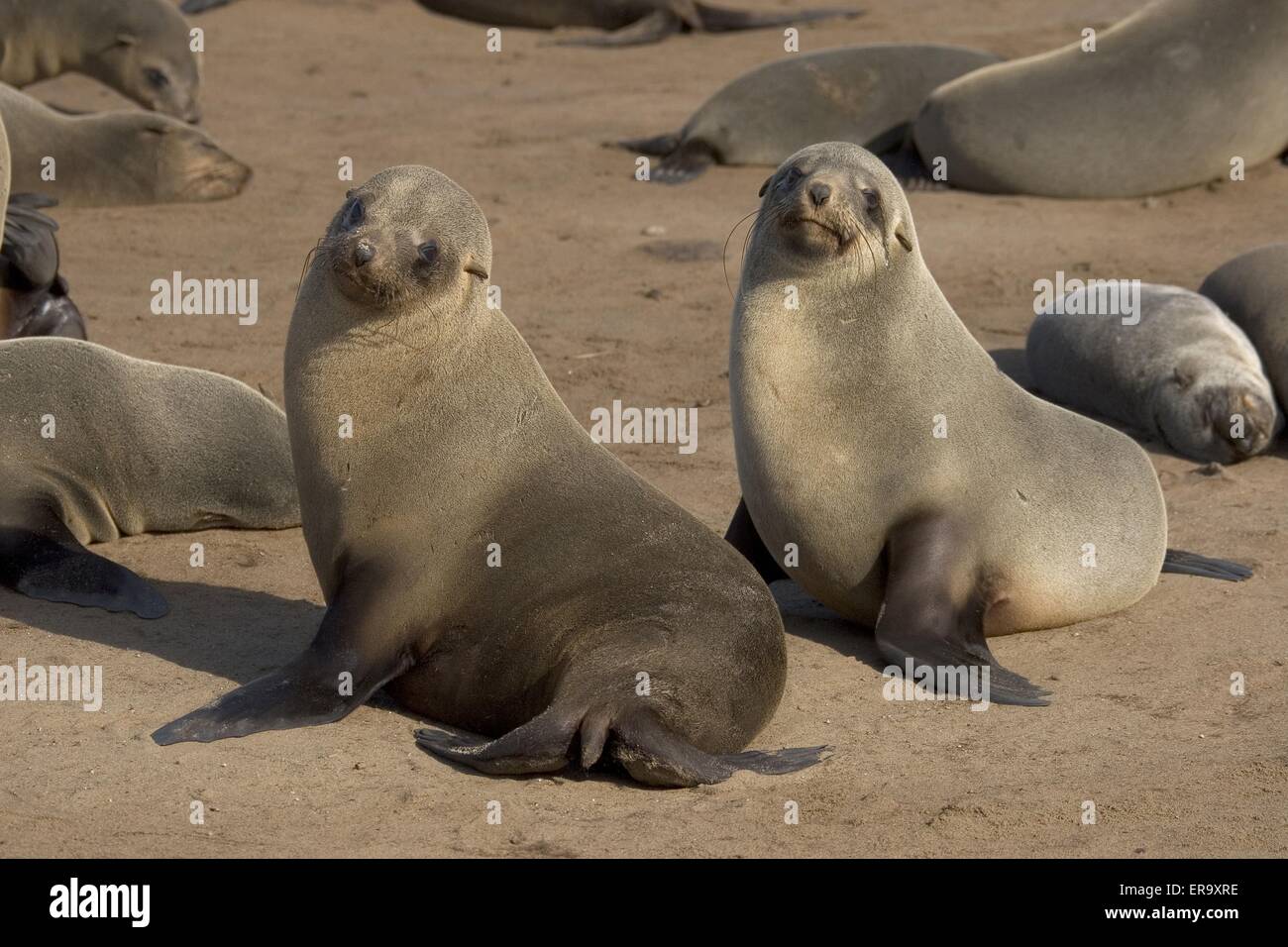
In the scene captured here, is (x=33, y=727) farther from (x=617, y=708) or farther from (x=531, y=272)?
(x=531, y=272)

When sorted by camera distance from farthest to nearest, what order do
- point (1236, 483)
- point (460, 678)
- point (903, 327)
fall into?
point (1236, 483)
point (903, 327)
point (460, 678)

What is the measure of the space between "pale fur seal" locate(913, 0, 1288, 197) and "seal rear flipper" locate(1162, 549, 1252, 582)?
17.7 feet

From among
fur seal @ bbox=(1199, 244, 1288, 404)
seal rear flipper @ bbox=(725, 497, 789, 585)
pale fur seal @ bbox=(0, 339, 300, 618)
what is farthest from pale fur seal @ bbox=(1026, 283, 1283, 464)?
pale fur seal @ bbox=(0, 339, 300, 618)

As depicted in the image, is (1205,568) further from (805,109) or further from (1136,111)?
(805,109)

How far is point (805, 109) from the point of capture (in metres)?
12.4

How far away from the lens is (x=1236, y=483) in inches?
299

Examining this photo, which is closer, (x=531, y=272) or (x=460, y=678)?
(x=460, y=678)

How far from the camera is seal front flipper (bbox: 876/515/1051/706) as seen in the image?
17.9ft

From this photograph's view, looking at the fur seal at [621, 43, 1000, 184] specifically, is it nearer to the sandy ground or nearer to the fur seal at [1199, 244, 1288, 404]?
the sandy ground

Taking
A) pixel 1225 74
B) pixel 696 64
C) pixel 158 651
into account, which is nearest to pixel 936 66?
pixel 1225 74

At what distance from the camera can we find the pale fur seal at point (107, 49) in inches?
510

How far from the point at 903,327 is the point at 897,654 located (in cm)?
103

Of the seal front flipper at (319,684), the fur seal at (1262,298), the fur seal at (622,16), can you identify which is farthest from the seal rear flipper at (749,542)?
the fur seal at (622,16)

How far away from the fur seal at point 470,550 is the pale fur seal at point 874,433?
67cm
